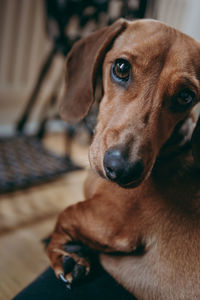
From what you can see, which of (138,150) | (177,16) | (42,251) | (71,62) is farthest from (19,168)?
(177,16)

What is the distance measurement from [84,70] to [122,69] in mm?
219

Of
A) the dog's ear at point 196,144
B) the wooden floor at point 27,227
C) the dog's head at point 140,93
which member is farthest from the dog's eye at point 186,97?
the wooden floor at point 27,227

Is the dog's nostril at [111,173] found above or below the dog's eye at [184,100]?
below

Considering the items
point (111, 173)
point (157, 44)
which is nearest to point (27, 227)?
point (111, 173)

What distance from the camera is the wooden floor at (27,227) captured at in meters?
1.51

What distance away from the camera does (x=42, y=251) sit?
1.73 meters

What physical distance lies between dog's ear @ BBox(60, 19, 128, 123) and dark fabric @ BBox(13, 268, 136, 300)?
647mm

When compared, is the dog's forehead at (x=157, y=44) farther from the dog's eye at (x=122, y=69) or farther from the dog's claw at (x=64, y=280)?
the dog's claw at (x=64, y=280)

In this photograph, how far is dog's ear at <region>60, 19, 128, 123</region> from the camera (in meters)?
1.20

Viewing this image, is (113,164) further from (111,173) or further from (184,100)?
(184,100)

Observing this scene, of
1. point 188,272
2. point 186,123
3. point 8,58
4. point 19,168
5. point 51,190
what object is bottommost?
point 51,190

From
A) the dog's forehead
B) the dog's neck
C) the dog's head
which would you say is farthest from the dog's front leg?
the dog's forehead

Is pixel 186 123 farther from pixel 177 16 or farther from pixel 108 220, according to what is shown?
pixel 177 16

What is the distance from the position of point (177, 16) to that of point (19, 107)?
2.56m
